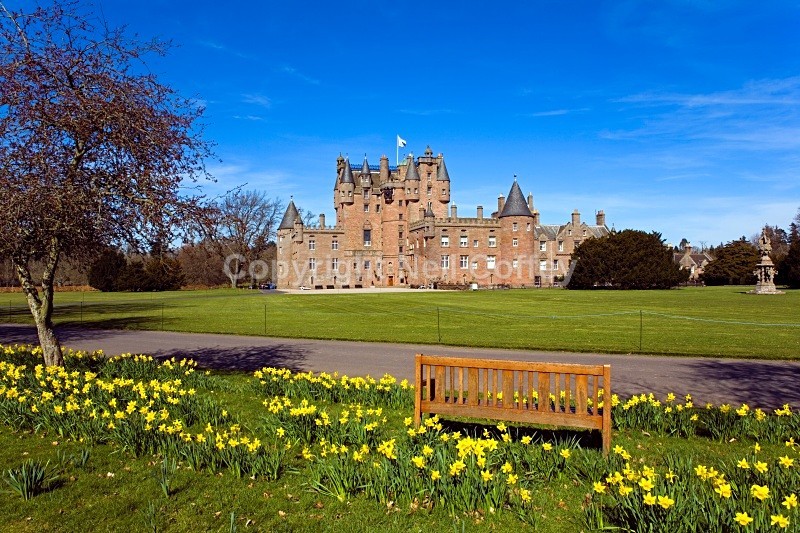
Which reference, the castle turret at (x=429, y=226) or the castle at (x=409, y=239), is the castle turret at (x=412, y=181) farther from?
the castle turret at (x=429, y=226)

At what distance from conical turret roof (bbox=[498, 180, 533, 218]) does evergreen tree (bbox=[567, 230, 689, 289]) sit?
31.3ft

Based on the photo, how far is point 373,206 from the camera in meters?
78.2

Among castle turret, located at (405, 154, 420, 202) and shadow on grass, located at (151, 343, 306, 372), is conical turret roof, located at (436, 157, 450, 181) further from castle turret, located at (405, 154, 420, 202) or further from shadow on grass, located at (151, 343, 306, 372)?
shadow on grass, located at (151, 343, 306, 372)

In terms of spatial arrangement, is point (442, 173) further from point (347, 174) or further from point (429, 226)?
point (347, 174)

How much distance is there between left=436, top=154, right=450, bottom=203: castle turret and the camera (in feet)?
255

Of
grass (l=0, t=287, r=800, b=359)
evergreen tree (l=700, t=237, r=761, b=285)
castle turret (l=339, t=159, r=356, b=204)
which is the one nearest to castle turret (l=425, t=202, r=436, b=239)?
castle turret (l=339, t=159, r=356, b=204)

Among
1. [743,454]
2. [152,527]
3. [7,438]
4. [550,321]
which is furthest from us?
[550,321]

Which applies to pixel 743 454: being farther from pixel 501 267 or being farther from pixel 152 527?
pixel 501 267

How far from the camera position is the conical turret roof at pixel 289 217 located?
76.0 meters

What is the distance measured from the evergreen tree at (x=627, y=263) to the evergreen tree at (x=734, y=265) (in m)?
16.3

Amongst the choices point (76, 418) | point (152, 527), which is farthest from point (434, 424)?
point (76, 418)

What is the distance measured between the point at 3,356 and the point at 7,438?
7.60 metres

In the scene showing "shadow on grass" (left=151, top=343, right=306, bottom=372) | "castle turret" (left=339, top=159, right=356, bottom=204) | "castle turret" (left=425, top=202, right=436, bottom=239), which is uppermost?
"castle turret" (left=339, top=159, right=356, bottom=204)

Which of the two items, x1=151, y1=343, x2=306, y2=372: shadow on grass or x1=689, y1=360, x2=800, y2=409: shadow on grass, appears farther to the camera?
x1=151, y1=343, x2=306, y2=372: shadow on grass
